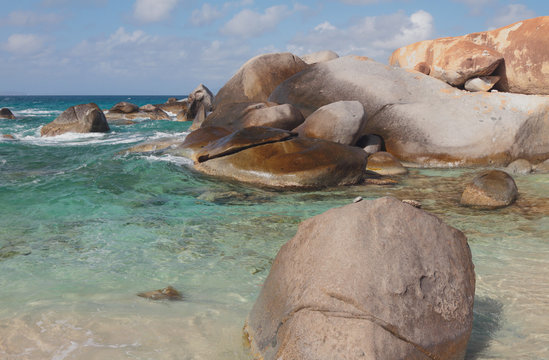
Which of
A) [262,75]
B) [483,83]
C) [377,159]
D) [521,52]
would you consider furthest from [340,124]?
[521,52]

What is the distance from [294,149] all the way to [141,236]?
3.61 meters

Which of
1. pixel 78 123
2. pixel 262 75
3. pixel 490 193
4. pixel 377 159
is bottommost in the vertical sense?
pixel 490 193

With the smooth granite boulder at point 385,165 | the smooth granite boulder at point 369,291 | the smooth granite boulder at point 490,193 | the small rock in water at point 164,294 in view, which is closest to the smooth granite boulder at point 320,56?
the smooth granite boulder at point 385,165

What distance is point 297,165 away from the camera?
26.1ft


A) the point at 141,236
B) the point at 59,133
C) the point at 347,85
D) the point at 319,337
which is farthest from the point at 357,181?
the point at 59,133

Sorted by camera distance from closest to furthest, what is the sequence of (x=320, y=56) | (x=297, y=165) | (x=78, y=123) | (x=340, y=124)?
(x=297, y=165)
(x=340, y=124)
(x=320, y=56)
(x=78, y=123)

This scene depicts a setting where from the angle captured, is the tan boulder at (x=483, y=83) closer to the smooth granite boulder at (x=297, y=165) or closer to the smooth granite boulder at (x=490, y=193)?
the smooth granite boulder at (x=297, y=165)

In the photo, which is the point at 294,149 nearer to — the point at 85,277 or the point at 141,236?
the point at 141,236

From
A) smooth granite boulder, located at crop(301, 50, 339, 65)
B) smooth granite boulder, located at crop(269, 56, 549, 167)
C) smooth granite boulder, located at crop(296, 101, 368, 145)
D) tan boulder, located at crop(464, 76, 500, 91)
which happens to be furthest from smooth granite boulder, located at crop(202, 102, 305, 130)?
smooth granite boulder, located at crop(301, 50, 339, 65)

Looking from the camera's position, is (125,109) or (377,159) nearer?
(377,159)

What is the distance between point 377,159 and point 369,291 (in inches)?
291

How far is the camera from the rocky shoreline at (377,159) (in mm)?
2387

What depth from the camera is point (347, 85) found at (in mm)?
10852

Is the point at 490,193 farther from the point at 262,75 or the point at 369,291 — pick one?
the point at 262,75
